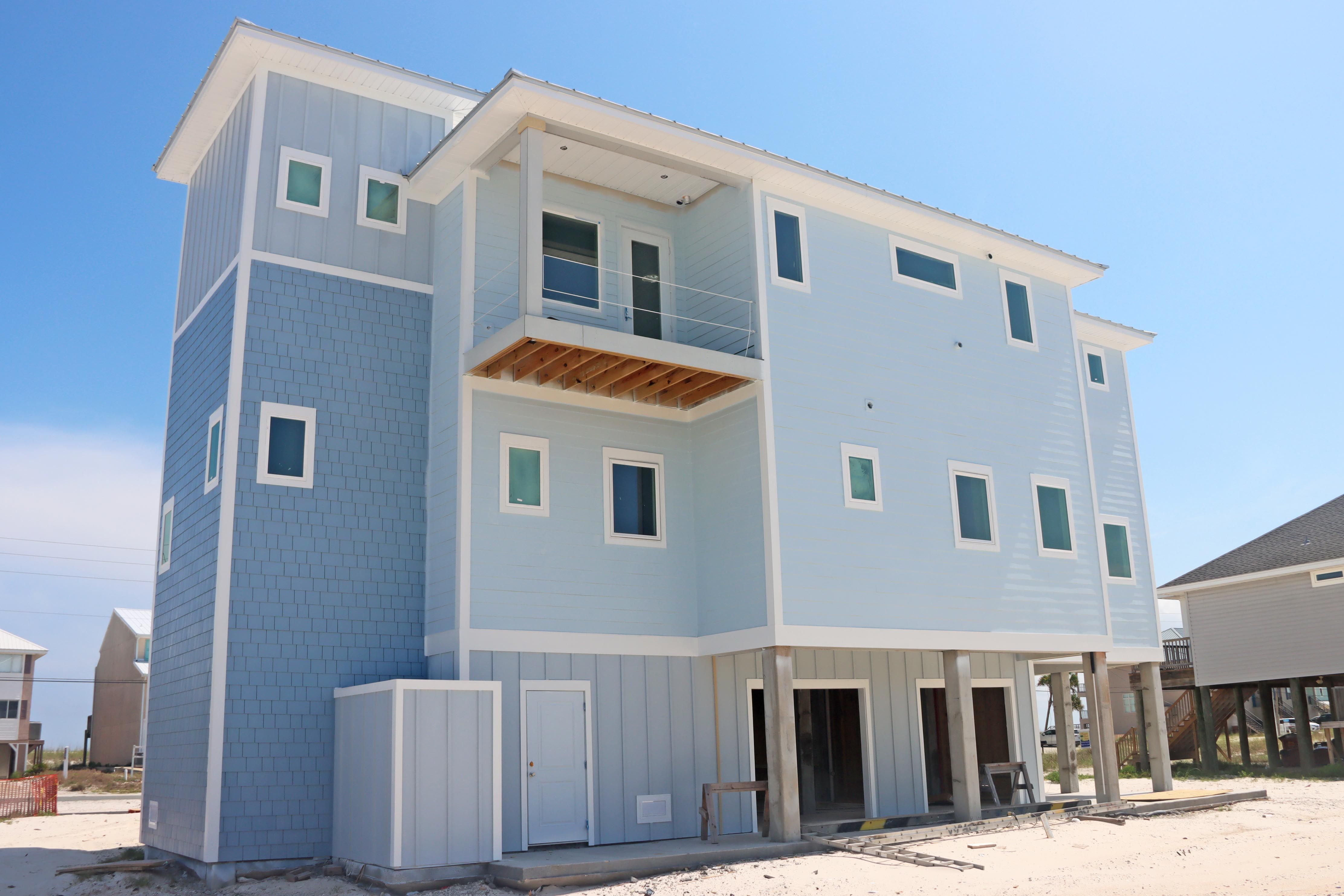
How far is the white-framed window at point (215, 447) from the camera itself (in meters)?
14.4

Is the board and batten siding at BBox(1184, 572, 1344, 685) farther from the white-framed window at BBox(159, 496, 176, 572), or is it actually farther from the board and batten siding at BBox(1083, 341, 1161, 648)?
the white-framed window at BBox(159, 496, 176, 572)

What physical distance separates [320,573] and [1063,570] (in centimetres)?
1165

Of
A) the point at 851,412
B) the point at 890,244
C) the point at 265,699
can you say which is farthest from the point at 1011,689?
the point at 265,699

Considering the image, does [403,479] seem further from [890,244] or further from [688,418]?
[890,244]

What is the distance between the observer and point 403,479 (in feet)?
49.9

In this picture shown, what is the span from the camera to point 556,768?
1435 centimetres

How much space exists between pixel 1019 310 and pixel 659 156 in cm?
753

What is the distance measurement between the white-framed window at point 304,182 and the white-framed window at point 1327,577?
954 inches

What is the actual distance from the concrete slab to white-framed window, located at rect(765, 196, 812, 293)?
758 centimetres

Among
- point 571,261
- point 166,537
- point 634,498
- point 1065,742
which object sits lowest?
point 1065,742

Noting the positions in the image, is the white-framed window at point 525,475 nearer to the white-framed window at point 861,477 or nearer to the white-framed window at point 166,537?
the white-framed window at point 861,477

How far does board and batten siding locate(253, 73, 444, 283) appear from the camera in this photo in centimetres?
1521

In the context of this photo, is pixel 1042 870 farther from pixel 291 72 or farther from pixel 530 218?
pixel 291 72

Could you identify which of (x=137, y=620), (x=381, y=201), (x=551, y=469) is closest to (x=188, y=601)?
(x=551, y=469)
